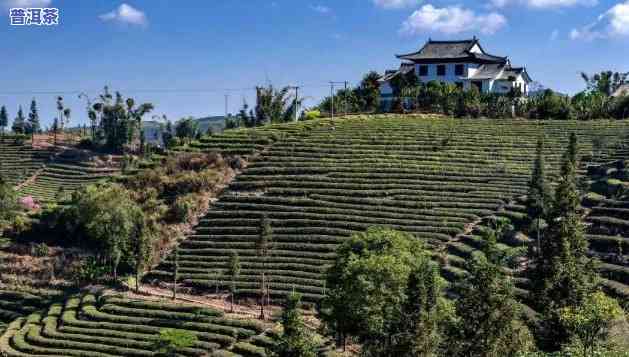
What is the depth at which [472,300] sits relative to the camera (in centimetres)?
3869

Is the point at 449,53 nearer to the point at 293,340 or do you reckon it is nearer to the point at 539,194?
the point at 539,194

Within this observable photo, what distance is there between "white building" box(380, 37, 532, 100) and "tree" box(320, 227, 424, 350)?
7115 cm

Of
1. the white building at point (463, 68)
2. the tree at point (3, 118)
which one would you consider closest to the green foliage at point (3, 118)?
the tree at point (3, 118)

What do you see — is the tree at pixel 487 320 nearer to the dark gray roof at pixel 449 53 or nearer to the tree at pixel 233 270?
the tree at pixel 233 270

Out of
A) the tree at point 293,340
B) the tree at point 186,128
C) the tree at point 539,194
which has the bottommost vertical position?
the tree at point 293,340

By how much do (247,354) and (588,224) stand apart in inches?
1221

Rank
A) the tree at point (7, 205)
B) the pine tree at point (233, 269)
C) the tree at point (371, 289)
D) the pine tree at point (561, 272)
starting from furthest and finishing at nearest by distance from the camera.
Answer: the tree at point (7, 205) → the pine tree at point (233, 269) → the pine tree at point (561, 272) → the tree at point (371, 289)

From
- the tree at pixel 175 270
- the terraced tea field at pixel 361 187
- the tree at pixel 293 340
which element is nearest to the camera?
the tree at pixel 293 340

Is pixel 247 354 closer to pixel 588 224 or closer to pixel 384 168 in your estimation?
pixel 588 224

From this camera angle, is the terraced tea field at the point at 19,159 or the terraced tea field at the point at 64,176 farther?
the terraced tea field at the point at 19,159

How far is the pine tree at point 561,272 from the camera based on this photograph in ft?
142

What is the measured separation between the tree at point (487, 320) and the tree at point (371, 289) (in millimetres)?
3225

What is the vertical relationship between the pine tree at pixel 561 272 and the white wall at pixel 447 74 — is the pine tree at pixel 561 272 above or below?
below

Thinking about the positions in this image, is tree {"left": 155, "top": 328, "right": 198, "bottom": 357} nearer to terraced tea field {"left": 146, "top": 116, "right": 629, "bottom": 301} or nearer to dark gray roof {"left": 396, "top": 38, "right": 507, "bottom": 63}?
terraced tea field {"left": 146, "top": 116, "right": 629, "bottom": 301}
